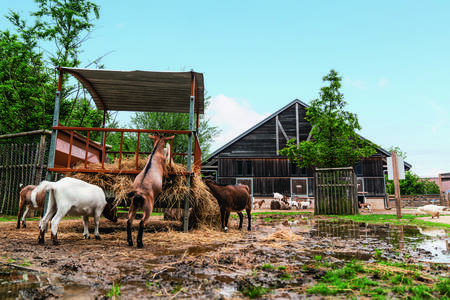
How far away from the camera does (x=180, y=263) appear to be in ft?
11.5

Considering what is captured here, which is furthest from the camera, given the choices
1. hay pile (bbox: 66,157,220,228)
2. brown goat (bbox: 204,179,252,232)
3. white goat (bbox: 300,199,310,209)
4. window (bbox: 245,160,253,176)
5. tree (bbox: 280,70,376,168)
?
window (bbox: 245,160,253,176)

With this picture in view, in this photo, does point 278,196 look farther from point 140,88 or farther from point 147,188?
point 147,188

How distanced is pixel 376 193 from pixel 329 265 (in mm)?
27702

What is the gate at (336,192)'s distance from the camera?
14.3m

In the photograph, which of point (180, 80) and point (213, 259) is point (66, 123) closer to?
point (180, 80)

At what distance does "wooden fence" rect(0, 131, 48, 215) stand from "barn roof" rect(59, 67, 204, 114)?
3204 mm

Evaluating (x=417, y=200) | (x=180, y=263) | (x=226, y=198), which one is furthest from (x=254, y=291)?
(x=417, y=200)

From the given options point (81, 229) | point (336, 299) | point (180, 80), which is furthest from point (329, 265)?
point (81, 229)

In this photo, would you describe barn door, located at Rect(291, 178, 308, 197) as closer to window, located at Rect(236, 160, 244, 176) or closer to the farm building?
the farm building

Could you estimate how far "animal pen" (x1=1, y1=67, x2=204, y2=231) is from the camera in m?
6.68

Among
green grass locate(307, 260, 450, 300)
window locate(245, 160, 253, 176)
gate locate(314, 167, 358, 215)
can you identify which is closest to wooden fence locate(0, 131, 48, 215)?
green grass locate(307, 260, 450, 300)

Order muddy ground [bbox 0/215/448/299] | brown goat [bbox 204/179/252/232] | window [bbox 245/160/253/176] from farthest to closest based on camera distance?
window [bbox 245/160/253/176], brown goat [bbox 204/179/252/232], muddy ground [bbox 0/215/448/299]

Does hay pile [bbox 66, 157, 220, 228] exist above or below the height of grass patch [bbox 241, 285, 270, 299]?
above

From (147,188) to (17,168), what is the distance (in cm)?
857
